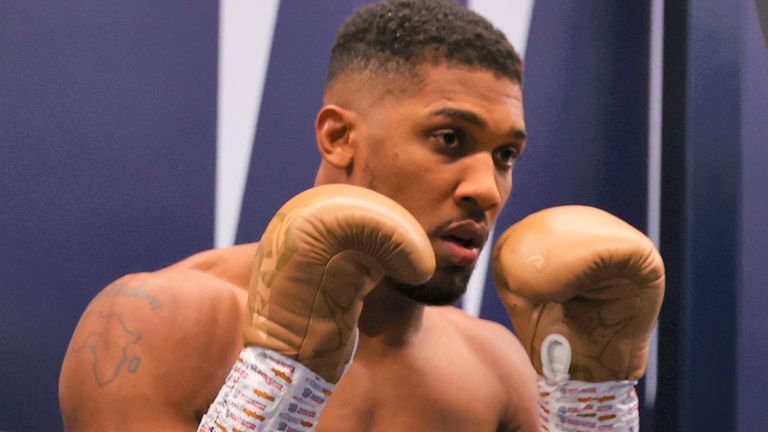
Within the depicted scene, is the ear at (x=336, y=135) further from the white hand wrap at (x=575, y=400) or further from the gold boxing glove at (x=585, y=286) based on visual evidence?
the white hand wrap at (x=575, y=400)

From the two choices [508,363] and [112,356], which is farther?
[508,363]

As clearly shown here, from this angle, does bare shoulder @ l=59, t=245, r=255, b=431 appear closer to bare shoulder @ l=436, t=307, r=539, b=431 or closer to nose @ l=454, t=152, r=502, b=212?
nose @ l=454, t=152, r=502, b=212

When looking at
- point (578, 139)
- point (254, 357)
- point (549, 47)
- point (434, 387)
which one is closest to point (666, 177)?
point (578, 139)

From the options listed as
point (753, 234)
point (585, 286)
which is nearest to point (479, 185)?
point (585, 286)

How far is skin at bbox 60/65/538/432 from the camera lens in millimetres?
1122

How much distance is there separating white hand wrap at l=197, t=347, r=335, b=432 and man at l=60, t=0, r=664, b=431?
8 centimetres

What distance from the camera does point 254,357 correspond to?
3.25 feet

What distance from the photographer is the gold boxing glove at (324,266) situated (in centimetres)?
98

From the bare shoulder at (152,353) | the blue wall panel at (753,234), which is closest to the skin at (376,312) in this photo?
the bare shoulder at (152,353)

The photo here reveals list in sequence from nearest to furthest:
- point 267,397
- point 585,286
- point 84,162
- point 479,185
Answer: point 267,397 < point 585,286 < point 479,185 < point 84,162

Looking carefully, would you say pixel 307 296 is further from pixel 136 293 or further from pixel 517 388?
pixel 517 388

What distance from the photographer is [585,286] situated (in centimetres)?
108

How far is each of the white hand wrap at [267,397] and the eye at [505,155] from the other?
16.2 inches

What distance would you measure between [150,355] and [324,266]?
277mm
